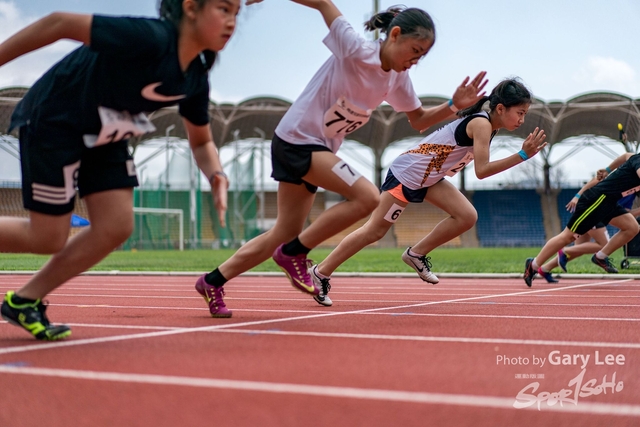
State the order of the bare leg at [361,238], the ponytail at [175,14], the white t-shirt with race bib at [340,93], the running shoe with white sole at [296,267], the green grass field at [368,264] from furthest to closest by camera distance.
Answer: the green grass field at [368,264] < the bare leg at [361,238] < the running shoe with white sole at [296,267] < the white t-shirt with race bib at [340,93] < the ponytail at [175,14]

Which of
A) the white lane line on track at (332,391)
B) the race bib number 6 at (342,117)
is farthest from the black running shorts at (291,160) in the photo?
the white lane line on track at (332,391)

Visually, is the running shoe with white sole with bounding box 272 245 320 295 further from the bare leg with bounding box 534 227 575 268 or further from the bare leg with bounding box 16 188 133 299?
the bare leg with bounding box 534 227 575 268

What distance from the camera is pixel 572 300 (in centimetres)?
618

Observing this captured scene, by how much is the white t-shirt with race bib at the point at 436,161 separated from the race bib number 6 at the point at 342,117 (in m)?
1.76

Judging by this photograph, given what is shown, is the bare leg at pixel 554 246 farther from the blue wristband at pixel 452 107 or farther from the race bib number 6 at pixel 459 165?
the blue wristband at pixel 452 107

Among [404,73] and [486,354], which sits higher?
[404,73]

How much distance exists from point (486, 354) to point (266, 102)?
43.9 metres

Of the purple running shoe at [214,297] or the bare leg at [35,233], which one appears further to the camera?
the purple running shoe at [214,297]

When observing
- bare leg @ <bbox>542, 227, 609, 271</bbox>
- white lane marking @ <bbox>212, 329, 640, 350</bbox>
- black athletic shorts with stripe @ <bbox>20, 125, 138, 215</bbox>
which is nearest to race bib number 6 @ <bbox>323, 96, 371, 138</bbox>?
white lane marking @ <bbox>212, 329, 640, 350</bbox>

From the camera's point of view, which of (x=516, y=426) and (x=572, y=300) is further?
(x=572, y=300)

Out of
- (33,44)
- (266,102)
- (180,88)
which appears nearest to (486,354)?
(180,88)

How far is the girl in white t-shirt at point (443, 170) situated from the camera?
5.93 meters

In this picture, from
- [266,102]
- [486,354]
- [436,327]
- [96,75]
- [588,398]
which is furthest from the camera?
[266,102]

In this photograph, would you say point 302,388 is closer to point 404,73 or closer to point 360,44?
point 360,44
